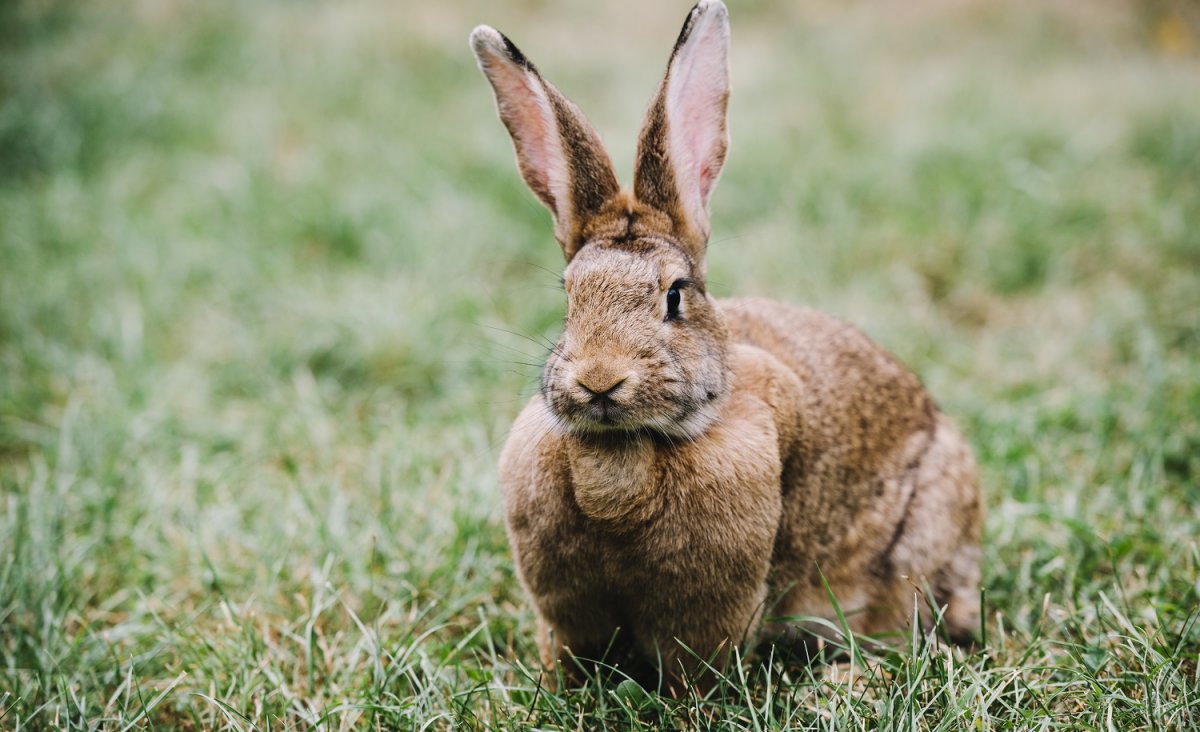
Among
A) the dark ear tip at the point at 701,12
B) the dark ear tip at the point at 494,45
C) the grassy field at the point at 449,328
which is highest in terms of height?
the dark ear tip at the point at 701,12

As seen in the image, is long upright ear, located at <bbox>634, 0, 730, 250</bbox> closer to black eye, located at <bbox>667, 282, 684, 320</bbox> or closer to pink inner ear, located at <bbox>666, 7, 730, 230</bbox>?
pink inner ear, located at <bbox>666, 7, 730, 230</bbox>

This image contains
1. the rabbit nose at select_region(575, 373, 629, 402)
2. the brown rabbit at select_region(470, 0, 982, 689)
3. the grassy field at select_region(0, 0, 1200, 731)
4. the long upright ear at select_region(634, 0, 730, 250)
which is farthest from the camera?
the grassy field at select_region(0, 0, 1200, 731)

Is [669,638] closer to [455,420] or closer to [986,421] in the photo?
[455,420]

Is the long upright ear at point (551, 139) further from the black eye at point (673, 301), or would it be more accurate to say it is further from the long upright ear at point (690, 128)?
the black eye at point (673, 301)

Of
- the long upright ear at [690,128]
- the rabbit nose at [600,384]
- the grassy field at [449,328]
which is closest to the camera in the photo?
the rabbit nose at [600,384]

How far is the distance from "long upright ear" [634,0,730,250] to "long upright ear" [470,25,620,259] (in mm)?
126

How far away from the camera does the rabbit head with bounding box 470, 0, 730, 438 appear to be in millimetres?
→ 2107

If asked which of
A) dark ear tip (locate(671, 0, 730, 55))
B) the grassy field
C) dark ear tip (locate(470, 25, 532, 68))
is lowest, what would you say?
the grassy field

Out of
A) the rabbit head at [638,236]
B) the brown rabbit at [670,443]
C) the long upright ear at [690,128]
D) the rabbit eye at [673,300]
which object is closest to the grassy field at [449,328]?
the brown rabbit at [670,443]

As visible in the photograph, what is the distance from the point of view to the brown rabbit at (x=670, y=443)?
2.19m

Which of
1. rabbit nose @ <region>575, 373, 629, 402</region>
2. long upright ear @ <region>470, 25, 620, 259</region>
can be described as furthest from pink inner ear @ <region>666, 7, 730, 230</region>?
rabbit nose @ <region>575, 373, 629, 402</region>

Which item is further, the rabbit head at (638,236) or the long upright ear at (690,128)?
the long upright ear at (690,128)

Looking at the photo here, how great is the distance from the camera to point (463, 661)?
2.69 m

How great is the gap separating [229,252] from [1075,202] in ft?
16.3
